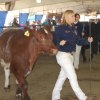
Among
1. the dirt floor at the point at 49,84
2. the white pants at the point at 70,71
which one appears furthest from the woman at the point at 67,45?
the dirt floor at the point at 49,84

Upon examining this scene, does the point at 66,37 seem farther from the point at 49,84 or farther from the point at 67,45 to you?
the point at 49,84

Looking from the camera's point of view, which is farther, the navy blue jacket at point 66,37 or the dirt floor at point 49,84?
the dirt floor at point 49,84

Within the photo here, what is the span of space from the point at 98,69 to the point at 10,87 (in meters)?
4.50

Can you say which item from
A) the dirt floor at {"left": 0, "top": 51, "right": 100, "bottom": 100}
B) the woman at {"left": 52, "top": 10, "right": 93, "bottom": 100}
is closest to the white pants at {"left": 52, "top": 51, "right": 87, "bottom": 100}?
the woman at {"left": 52, "top": 10, "right": 93, "bottom": 100}

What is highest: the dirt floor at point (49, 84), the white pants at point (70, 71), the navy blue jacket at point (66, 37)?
the navy blue jacket at point (66, 37)

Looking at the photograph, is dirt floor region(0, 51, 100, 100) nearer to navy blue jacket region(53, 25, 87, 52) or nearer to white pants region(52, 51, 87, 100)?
white pants region(52, 51, 87, 100)

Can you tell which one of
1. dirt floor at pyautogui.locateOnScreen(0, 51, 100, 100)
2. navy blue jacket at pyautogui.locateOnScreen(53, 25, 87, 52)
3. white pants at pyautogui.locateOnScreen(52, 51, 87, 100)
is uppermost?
navy blue jacket at pyautogui.locateOnScreen(53, 25, 87, 52)

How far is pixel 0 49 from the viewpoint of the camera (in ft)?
26.2

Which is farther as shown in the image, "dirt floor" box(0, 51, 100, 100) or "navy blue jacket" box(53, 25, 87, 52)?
"dirt floor" box(0, 51, 100, 100)

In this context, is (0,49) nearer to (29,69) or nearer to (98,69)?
(29,69)

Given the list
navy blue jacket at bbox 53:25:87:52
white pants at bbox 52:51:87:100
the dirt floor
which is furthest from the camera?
the dirt floor

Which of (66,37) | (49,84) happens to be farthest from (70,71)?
(49,84)

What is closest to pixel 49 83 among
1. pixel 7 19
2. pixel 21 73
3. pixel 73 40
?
pixel 21 73

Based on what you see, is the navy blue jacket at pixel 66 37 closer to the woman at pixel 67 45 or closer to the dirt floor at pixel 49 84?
the woman at pixel 67 45
